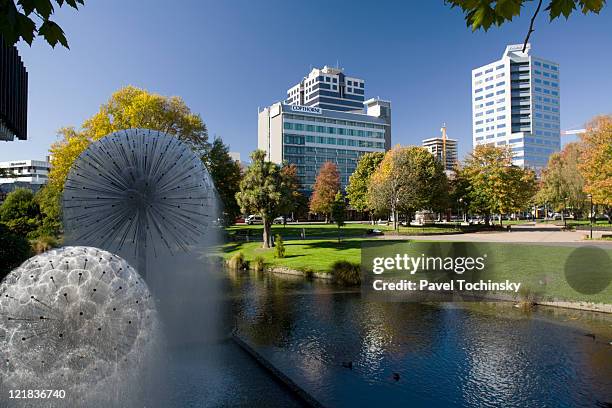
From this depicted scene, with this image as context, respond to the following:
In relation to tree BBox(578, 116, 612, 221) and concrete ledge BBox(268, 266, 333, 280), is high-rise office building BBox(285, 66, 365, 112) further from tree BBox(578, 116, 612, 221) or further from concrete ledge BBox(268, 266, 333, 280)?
concrete ledge BBox(268, 266, 333, 280)

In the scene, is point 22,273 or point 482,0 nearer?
point 482,0

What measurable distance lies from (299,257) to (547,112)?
643ft

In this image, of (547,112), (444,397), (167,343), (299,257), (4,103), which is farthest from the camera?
(547,112)

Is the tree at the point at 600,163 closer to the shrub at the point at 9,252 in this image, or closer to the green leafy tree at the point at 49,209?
the shrub at the point at 9,252

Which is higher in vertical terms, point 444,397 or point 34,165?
point 34,165

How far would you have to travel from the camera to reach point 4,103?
1930 centimetres

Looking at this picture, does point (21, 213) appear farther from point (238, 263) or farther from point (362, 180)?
point (362, 180)

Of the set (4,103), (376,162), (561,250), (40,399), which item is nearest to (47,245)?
(4,103)

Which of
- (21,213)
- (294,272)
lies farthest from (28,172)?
(294,272)

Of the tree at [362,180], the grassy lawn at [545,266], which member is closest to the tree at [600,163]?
the grassy lawn at [545,266]

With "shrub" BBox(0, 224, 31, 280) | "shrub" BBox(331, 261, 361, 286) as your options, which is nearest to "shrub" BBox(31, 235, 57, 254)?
"shrub" BBox(0, 224, 31, 280)

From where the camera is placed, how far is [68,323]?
6.03m

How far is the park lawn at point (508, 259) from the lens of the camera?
62.2 ft

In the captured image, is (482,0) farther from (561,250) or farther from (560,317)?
(561,250)
